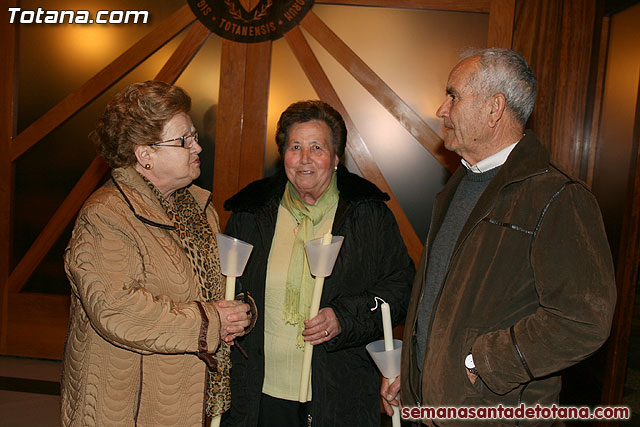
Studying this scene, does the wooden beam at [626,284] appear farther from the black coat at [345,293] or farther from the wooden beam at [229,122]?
the wooden beam at [229,122]

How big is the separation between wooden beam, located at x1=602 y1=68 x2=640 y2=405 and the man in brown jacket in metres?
1.69

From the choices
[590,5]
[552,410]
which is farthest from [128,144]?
[590,5]

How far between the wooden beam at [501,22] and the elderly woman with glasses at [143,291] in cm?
266

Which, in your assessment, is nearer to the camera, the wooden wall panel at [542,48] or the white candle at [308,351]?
the white candle at [308,351]

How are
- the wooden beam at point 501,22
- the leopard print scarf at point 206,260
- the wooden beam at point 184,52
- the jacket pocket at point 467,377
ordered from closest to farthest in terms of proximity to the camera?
the jacket pocket at point 467,377, the leopard print scarf at point 206,260, the wooden beam at point 501,22, the wooden beam at point 184,52

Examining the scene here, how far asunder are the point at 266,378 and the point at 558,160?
261cm

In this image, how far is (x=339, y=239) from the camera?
1.95 meters

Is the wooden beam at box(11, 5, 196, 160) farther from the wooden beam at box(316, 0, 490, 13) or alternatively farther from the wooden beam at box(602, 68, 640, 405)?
the wooden beam at box(602, 68, 640, 405)

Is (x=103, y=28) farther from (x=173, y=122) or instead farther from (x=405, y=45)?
(x=173, y=122)

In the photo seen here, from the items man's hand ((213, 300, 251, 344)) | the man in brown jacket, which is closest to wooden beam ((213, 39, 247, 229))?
man's hand ((213, 300, 251, 344))

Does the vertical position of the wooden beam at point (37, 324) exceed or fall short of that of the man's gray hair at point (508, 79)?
it falls short

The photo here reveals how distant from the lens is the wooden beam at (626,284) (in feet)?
9.46

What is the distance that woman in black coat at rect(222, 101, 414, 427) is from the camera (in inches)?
81.9

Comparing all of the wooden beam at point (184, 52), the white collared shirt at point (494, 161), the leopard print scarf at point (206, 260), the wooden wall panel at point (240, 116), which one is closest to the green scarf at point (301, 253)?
the leopard print scarf at point (206, 260)
